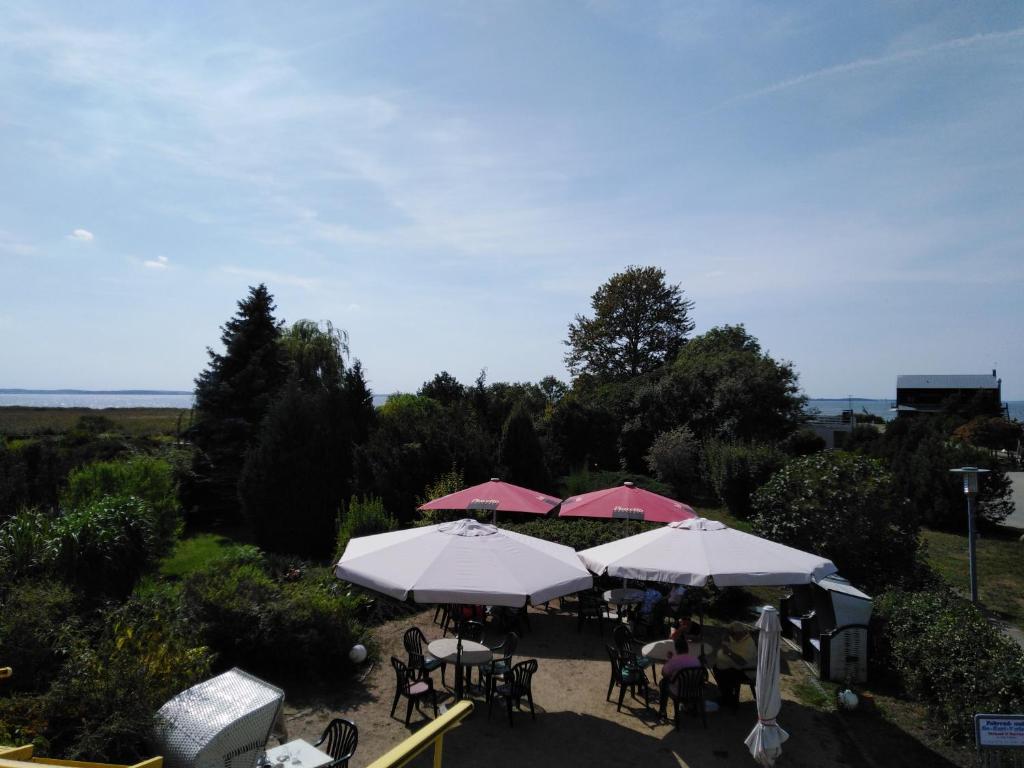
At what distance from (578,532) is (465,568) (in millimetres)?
6778

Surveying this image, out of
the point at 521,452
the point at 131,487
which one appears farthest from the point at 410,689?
the point at 521,452

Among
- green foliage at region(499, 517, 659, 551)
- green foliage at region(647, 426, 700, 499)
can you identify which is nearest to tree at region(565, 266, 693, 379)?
green foliage at region(647, 426, 700, 499)

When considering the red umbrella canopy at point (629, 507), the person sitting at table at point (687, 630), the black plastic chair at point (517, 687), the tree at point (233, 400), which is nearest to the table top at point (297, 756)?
the black plastic chair at point (517, 687)

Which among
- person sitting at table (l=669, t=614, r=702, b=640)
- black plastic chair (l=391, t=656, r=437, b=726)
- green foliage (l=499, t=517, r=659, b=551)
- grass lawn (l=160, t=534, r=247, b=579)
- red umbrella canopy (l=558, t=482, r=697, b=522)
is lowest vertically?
grass lawn (l=160, t=534, r=247, b=579)

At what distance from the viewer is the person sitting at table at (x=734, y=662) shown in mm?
7840

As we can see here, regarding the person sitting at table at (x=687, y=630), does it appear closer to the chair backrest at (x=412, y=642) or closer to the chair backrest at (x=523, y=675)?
the chair backrest at (x=523, y=675)

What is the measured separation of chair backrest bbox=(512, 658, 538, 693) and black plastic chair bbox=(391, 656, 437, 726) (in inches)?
36.9

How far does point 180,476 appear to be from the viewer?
76.3 feet

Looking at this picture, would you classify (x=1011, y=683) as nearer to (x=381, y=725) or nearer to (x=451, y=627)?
(x=381, y=725)

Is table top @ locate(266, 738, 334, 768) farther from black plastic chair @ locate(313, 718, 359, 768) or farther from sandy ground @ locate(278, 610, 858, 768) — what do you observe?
sandy ground @ locate(278, 610, 858, 768)

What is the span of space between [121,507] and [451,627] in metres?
6.07

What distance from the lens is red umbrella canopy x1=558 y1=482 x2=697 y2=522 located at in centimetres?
1234

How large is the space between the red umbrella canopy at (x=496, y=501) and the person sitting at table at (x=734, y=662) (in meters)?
5.41

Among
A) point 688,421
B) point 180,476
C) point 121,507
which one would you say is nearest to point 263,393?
point 180,476
